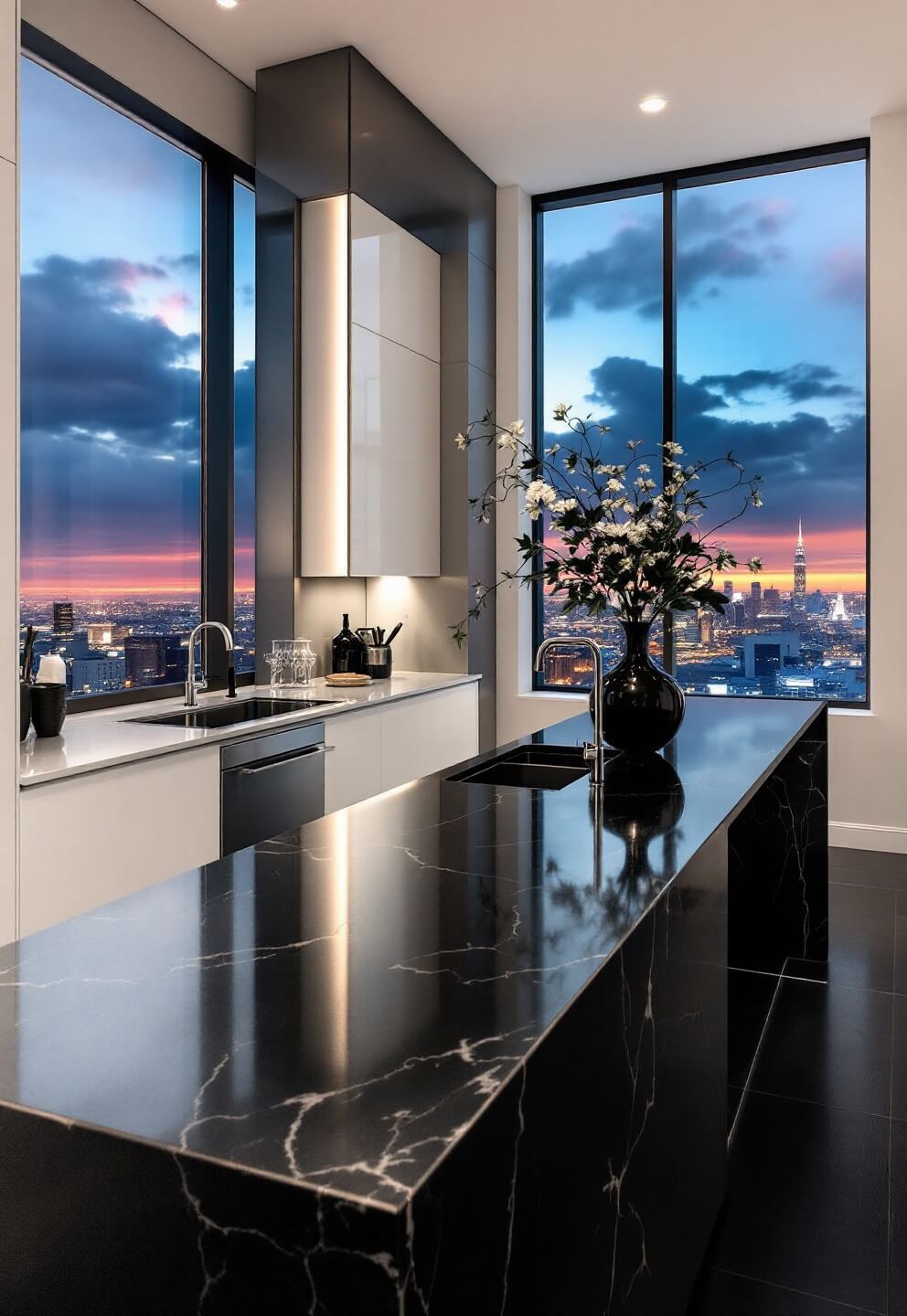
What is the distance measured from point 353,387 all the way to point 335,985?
360 centimetres

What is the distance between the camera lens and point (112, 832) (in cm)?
265

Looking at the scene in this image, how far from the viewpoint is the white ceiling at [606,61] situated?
3.81 metres

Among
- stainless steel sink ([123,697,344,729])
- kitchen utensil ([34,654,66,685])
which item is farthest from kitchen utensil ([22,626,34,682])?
stainless steel sink ([123,697,344,729])

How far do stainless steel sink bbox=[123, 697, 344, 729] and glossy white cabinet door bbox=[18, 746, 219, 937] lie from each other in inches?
22.1

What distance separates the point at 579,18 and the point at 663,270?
1741mm

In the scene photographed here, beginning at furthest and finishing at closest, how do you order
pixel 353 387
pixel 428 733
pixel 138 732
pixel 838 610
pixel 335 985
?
pixel 838 610
pixel 428 733
pixel 353 387
pixel 138 732
pixel 335 985

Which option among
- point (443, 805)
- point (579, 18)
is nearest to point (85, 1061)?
point (443, 805)

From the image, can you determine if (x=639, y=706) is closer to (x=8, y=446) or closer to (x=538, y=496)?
(x=538, y=496)

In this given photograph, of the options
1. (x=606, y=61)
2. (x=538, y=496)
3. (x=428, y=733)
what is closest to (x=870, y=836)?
(x=428, y=733)

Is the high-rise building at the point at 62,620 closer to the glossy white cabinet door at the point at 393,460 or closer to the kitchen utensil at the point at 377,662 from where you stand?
the glossy white cabinet door at the point at 393,460

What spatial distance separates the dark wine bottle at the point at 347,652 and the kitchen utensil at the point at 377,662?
0.03 m

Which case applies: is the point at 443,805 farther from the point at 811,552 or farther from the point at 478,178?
the point at 478,178

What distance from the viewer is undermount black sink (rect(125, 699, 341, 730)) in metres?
3.55

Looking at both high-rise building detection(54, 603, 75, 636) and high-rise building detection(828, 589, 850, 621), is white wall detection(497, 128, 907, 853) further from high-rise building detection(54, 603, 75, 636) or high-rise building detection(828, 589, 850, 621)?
high-rise building detection(54, 603, 75, 636)
